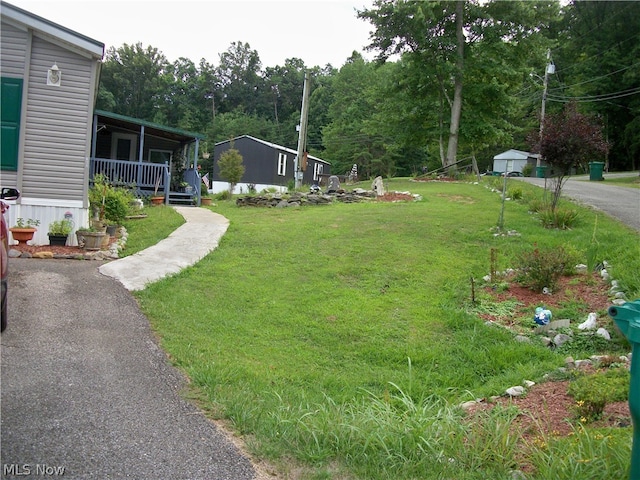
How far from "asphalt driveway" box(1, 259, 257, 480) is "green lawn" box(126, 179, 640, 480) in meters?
0.26

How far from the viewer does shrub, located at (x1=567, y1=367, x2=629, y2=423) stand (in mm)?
3406

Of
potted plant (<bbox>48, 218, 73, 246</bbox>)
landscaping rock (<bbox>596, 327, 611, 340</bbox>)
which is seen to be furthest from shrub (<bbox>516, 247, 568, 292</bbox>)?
potted plant (<bbox>48, 218, 73, 246</bbox>)

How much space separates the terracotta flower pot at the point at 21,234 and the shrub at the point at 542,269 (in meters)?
7.83

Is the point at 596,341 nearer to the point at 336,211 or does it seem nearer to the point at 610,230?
the point at 610,230

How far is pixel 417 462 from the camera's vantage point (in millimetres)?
2863

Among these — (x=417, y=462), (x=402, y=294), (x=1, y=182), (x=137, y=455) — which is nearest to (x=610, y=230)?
(x=402, y=294)

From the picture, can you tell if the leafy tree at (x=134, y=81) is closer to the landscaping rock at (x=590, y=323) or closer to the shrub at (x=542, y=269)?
the shrub at (x=542, y=269)

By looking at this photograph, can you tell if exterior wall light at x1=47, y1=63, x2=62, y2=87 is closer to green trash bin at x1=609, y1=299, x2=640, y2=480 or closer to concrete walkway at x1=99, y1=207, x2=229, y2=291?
concrete walkway at x1=99, y1=207, x2=229, y2=291

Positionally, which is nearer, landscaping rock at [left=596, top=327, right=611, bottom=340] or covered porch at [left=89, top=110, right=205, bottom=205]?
landscaping rock at [left=596, top=327, right=611, bottom=340]

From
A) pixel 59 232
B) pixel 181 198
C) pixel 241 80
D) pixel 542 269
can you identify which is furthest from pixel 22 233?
pixel 241 80

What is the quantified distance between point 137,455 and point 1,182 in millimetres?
7904

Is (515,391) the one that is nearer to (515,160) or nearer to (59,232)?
(59,232)

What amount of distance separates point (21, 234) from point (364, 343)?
20.8 ft

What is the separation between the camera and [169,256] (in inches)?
338
